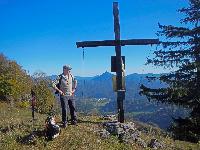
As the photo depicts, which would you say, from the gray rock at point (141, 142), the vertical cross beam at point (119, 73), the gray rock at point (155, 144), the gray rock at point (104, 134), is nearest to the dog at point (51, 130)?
the gray rock at point (104, 134)

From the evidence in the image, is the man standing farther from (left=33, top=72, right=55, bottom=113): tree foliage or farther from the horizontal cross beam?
(left=33, top=72, right=55, bottom=113): tree foliage

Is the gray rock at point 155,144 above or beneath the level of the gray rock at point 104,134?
beneath

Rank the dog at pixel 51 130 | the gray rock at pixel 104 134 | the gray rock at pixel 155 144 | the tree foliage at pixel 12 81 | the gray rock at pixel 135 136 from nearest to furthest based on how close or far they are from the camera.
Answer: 1. the dog at pixel 51 130
2. the gray rock at pixel 104 134
3. the gray rock at pixel 155 144
4. the gray rock at pixel 135 136
5. the tree foliage at pixel 12 81

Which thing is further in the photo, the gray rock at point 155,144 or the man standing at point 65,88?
the gray rock at point 155,144

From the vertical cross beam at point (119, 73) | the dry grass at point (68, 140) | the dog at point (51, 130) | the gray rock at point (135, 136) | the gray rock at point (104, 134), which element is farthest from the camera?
the vertical cross beam at point (119, 73)

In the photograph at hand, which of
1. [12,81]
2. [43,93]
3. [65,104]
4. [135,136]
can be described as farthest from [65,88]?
[43,93]

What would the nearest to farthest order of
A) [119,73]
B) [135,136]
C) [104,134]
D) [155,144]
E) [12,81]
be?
[104,134], [155,144], [135,136], [119,73], [12,81]

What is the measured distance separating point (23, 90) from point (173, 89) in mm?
28988

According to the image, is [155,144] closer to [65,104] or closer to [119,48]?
[65,104]

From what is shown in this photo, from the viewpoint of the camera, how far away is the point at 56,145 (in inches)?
482

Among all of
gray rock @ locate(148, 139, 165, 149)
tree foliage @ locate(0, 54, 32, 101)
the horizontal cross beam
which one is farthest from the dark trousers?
tree foliage @ locate(0, 54, 32, 101)

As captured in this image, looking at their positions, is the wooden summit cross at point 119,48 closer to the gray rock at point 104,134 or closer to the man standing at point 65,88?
the gray rock at point 104,134

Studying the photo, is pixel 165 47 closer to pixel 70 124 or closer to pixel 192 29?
pixel 192 29

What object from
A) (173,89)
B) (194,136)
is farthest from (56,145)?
(173,89)
